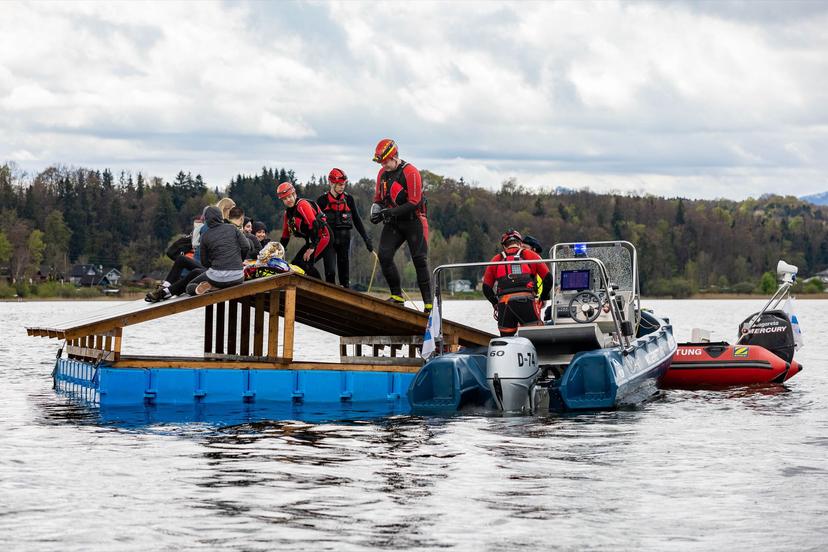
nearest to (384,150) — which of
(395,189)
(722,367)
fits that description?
(395,189)

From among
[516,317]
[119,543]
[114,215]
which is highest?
[114,215]

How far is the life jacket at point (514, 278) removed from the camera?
1639 centimetres

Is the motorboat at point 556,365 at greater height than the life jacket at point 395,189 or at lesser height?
lesser

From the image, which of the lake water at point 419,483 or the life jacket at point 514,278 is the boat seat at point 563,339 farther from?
the lake water at point 419,483

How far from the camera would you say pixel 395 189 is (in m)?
17.5

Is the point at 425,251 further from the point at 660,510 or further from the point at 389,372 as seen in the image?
the point at 660,510

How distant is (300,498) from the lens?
997cm

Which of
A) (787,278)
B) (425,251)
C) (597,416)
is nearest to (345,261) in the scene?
(425,251)

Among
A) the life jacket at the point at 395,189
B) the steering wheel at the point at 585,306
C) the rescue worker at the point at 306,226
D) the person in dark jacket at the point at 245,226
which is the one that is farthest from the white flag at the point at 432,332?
the person in dark jacket at the point at 245,226

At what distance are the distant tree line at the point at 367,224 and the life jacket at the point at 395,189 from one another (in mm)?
130048

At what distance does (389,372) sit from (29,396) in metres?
6.12

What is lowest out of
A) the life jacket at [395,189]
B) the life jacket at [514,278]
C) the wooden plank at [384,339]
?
the wooden plank at [384,339]

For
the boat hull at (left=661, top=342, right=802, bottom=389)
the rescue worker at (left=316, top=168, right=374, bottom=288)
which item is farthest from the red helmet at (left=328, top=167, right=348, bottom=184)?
the boat hull at (left=661, top=342, right=802, bottom=389)

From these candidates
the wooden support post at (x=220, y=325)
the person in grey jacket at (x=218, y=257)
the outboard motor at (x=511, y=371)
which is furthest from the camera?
the wooden support post at (x=220, y=325)
